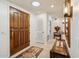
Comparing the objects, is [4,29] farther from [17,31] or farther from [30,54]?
[30,54]

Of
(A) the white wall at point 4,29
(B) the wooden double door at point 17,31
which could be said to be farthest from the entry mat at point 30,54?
(A) the white wall at point 4,29

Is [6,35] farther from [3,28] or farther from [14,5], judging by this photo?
[14,5]

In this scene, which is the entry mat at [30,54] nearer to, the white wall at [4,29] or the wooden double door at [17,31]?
the wooden double door at [17,31]

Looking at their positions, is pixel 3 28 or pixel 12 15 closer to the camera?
pixel 3 28

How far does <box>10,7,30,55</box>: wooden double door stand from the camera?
4016 millimetres

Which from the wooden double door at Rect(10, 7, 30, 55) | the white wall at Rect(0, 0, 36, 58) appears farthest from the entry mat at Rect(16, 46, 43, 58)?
the white wall at Rect(0, 0, 36, 58)

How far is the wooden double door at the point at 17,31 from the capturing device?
402 centimetres

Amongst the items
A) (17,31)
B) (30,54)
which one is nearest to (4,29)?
(17,31)

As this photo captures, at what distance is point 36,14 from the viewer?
719 cm

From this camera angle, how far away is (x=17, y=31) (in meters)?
4.46

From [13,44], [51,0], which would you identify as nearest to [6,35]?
[13,44]

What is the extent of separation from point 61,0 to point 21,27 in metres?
2.27

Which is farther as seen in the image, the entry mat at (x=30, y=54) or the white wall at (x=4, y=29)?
the entry mat at (x=30, y=54)

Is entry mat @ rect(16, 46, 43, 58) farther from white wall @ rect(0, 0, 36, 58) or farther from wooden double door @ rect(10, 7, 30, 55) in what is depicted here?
white wall @ rect(0, 0, 36, 58)
